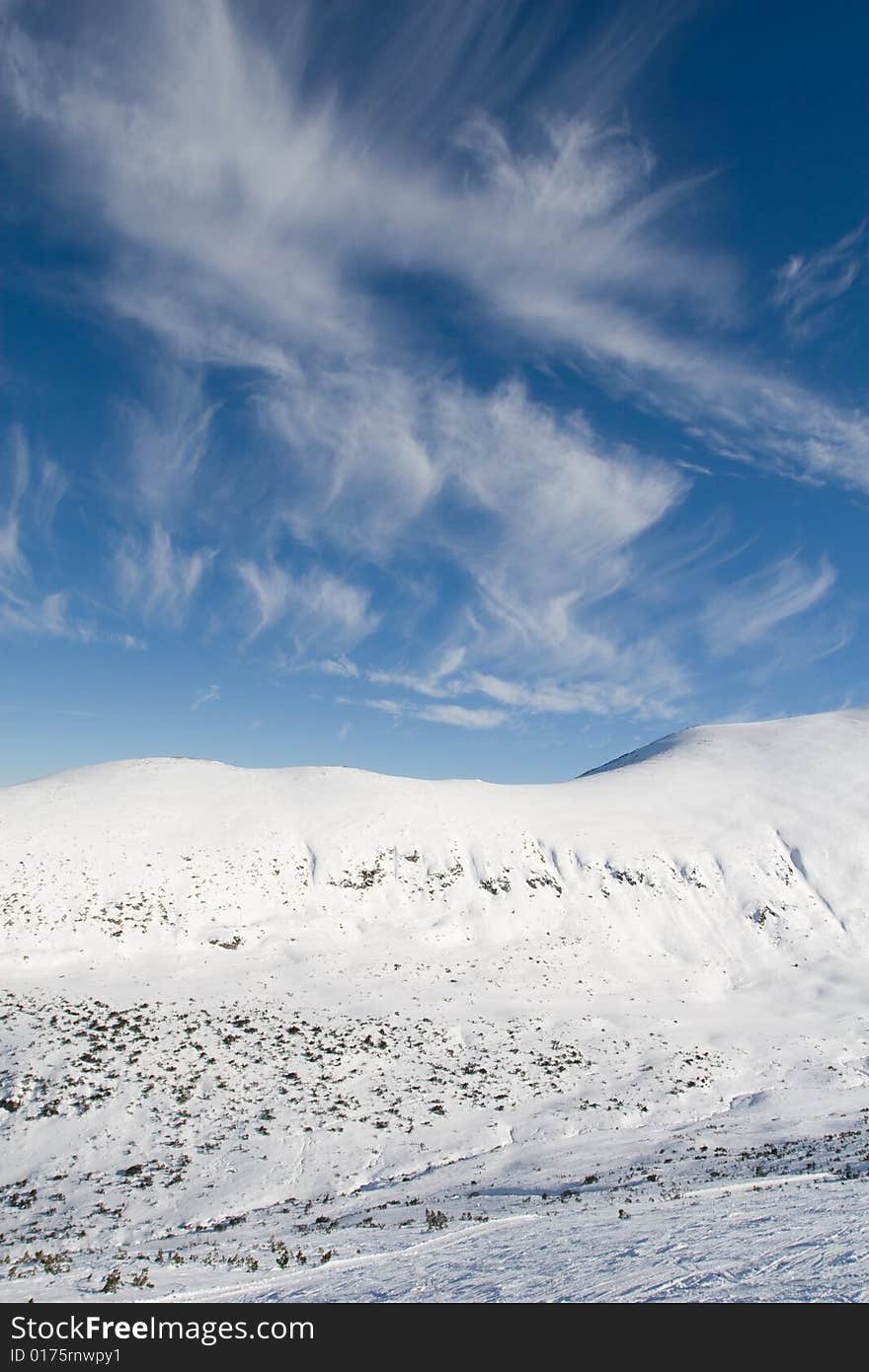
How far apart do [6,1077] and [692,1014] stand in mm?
30694

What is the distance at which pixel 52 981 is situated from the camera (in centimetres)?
3164

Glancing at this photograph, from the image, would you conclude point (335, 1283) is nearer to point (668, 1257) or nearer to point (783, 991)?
point (668, 1257)

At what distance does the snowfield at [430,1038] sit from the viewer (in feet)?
34.2

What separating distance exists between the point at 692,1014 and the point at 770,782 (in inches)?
1478

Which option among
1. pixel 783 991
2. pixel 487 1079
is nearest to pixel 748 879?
pixel 783 991

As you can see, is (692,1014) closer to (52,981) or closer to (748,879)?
(748,879)

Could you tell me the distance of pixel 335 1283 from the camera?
8750 millimetres

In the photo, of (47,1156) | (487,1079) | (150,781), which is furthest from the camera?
(150,781)

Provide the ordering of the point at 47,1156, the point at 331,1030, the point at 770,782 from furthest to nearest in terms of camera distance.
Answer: the point at 770,782 < the point at 331,1030 < the point at 47,1156

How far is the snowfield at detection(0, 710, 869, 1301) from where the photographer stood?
10430mm

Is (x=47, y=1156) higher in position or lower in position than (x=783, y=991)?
higher

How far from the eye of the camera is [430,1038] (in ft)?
97.1
